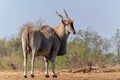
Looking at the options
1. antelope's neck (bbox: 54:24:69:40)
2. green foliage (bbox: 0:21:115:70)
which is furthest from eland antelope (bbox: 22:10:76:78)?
green foliage (bbox: 0:21:115:70)

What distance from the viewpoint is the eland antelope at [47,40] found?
13031 millimetres

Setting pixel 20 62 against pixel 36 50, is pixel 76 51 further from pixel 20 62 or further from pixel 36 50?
pixel 36 50

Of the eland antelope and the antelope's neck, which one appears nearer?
the eland antelope

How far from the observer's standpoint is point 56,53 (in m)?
14.0

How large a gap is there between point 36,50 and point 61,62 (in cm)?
1214

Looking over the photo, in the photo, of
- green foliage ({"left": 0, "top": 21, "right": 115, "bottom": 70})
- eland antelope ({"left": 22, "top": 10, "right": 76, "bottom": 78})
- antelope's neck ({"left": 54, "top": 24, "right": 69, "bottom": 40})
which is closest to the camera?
eland antelope ({"left": 22, "top": 10, "right": 76, "bottom": 78})

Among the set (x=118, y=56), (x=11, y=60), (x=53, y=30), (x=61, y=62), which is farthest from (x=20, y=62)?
(x=53, y=30)

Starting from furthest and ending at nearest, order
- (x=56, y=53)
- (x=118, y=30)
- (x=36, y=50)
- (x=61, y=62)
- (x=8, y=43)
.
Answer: (x=8, y=43), (x=118, y=30), (x=61, y=62), (x=56, y=53), (x=36, y=50)

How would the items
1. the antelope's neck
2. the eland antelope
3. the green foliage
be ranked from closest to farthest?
the eland antelope, the antelope's neck, the green foliage

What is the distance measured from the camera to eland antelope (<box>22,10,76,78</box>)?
13031mm

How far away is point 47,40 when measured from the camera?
13.6 m

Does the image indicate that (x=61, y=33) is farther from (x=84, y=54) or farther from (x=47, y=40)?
(x=84, y=54)

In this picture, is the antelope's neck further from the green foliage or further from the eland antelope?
the green foliage

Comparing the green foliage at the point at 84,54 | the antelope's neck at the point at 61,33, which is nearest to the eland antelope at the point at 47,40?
the antelope's neck at the point at 61,33
